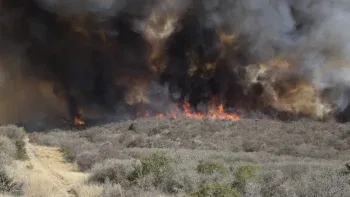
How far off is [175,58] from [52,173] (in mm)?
29025

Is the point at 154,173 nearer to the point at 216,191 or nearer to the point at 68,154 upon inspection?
the point at 216,191

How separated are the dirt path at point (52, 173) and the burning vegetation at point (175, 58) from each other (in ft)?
50.7

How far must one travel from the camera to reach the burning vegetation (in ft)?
157

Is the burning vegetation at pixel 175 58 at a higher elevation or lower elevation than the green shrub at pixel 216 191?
higher

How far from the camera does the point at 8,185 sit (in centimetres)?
1647

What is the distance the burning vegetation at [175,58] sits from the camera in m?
48.0

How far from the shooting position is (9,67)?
46.9 metres

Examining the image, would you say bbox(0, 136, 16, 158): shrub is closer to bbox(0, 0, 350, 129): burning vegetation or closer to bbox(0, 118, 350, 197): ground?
bbox(0, 118, 350, 197): ground

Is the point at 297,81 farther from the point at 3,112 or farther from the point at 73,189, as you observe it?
the point at 73,189

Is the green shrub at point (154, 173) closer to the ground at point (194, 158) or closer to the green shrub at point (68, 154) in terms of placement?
the ground at point (194, 158)

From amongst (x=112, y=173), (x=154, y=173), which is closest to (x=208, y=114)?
(x=112, y=173)

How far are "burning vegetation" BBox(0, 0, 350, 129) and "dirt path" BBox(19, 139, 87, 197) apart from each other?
15.4 meters

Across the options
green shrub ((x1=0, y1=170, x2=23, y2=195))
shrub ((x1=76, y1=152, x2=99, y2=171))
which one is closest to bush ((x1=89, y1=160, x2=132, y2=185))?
green shrub ((x1=0, y1=170, x2=23, y2=195))

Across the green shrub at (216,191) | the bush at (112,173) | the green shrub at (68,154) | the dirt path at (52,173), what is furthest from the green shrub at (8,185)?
the green shrub at (68,154)
